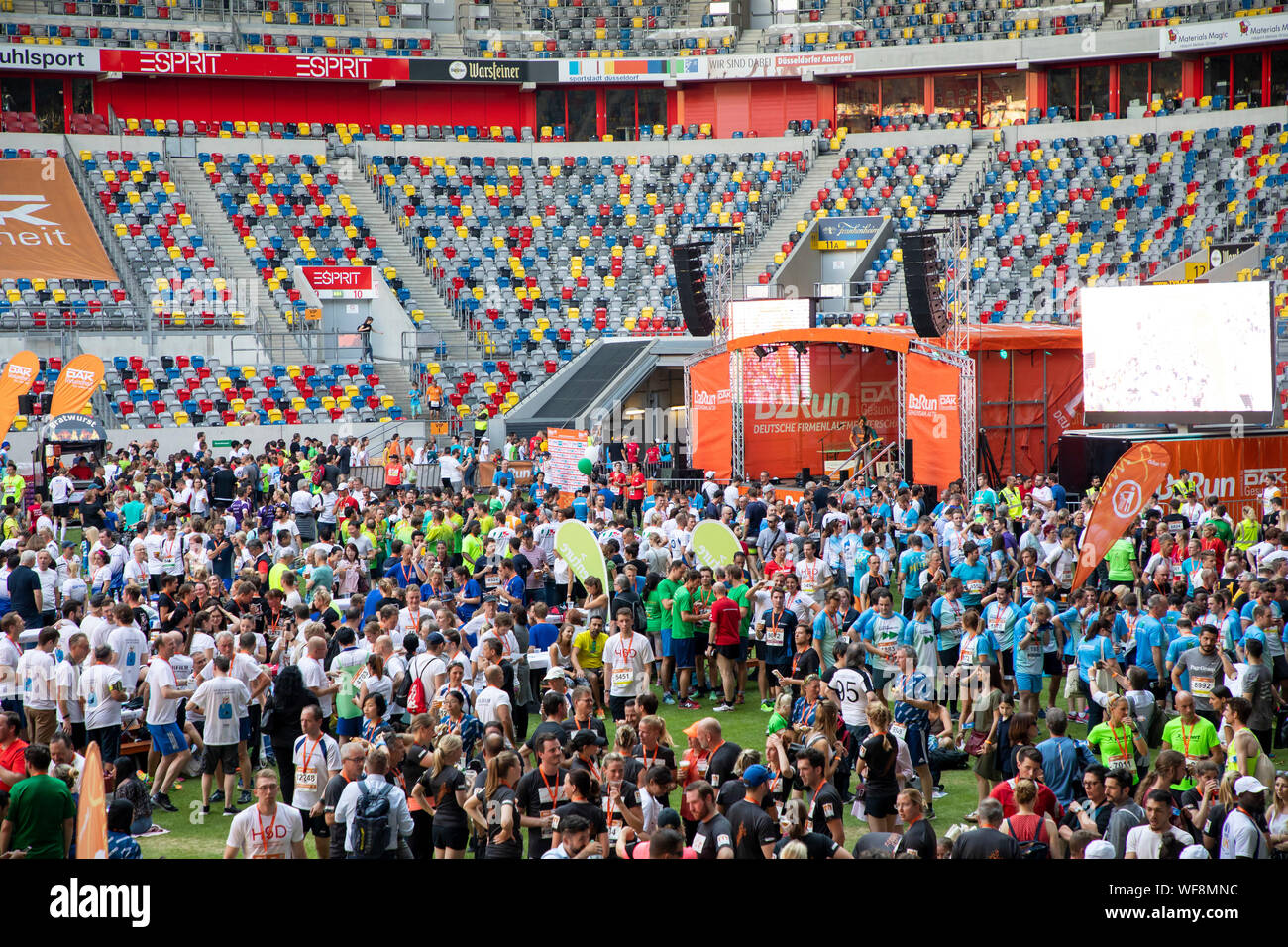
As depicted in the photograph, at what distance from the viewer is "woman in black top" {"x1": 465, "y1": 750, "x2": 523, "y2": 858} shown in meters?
7.37

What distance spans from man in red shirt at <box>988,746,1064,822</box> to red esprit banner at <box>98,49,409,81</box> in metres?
38.7

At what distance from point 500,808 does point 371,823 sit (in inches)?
27.0

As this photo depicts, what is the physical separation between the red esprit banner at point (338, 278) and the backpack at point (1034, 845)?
3168cm

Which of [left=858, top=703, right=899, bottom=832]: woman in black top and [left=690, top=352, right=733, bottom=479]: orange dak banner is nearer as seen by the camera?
[left=858, top=703, right=899, bottom=832]: woman in black top

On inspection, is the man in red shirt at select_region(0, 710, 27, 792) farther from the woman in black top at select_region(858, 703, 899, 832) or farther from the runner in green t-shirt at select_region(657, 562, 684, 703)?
the runner in green t-shirt at select_region(657, 562, 684, 703)

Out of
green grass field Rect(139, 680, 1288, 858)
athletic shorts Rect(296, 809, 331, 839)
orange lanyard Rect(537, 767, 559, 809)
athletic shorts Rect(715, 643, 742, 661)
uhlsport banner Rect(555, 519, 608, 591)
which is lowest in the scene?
green grass field Rect(139, 680, 1288, 858)

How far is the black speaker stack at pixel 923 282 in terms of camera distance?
22.2 m

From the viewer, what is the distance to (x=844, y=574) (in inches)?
581

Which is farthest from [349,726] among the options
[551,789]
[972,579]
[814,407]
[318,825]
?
[814,407]

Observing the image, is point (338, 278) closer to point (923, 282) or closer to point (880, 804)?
point (923, 282)

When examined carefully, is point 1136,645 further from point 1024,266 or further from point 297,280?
point 297,280

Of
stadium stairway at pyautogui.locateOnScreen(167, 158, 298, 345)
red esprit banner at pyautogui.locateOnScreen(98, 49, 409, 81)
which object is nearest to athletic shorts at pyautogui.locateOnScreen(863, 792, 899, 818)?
stadium stairway at pyautogui.locateOnScreen(167, 158, 298, 345)

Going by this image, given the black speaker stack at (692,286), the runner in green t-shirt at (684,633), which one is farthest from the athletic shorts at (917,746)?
the black speaker stack at (692,286)
